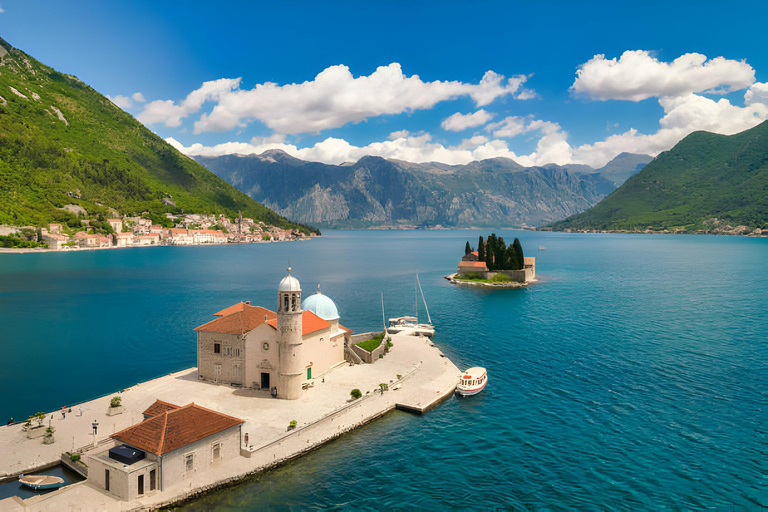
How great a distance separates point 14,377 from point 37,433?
2053 cm

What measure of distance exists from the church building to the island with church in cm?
7734


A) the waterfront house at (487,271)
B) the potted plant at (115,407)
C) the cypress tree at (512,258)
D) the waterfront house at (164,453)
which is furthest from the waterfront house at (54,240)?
the waterfront house at (164,453)

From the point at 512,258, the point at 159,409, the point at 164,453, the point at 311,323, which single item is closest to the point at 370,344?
the point at 311,323

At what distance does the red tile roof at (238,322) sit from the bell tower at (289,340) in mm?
4398

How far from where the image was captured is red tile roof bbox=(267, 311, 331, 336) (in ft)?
146

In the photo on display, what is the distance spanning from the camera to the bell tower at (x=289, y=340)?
4016 centimetres

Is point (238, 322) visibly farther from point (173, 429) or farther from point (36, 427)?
point (36, 427)

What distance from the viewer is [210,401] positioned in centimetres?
3900

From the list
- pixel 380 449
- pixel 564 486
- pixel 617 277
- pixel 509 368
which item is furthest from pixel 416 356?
pixel 617 277

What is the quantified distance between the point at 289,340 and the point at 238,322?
23.7 ft

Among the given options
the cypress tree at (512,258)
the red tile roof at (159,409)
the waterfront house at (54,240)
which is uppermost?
the waterfront house at (54,240)

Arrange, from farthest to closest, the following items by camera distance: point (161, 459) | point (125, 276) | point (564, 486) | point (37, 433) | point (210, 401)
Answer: point (125, 276) < point (210, 401) < point (37, 433) < point (564, 486) < point (161, 459)

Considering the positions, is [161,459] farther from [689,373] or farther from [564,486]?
[689,373]

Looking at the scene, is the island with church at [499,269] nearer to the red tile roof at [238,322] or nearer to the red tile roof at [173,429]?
the red tile roof at [238,322]
